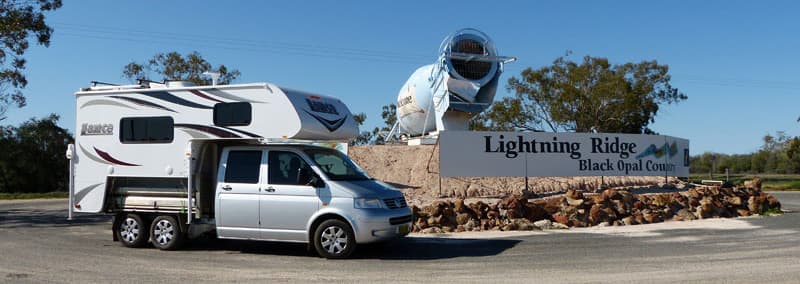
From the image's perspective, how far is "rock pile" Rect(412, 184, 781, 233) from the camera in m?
14.9

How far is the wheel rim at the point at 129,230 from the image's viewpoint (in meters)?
11.6

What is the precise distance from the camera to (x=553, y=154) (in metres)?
22.1

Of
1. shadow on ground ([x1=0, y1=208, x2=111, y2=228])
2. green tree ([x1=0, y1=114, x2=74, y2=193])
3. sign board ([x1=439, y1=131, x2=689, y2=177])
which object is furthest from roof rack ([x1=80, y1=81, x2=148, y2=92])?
green tree ([x1=0, y1=114, x2=74, y2=193])

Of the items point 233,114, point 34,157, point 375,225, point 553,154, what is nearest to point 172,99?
point 233,114

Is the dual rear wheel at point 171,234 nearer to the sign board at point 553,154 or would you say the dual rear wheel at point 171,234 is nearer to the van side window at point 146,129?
the van side window at point 146,129

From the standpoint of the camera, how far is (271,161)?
1069cm

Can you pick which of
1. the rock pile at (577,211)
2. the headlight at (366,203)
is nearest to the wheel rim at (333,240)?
the headlight at (366,203)

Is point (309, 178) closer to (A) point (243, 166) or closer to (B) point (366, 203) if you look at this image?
(B) point (366, 203)

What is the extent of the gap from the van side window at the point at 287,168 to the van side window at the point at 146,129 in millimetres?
1955

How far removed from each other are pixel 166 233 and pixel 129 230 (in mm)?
783

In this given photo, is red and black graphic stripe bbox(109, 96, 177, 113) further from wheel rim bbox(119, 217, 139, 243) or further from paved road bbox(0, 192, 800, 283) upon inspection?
paved road bbox(0, 192, 800, 283)

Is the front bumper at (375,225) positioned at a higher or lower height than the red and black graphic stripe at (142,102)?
lower

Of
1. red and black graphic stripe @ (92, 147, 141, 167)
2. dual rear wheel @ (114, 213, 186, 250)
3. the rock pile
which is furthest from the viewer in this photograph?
the rock pile

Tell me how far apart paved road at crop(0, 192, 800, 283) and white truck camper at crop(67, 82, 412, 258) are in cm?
49
